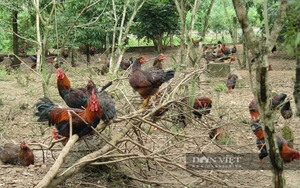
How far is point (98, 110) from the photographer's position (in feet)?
13.8

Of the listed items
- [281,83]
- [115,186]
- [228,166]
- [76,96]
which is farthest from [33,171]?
[281,83]

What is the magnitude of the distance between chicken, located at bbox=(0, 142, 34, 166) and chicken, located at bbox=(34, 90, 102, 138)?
0.52m

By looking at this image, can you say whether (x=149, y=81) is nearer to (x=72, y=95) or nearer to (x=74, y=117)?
(x=72, y=95)

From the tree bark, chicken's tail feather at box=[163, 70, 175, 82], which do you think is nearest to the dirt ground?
chicken's tail feather at box=[163, 70, 175, 82]

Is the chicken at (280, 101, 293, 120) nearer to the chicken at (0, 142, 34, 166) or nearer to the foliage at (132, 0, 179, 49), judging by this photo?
the chicken at (0, 142, 34, 166)

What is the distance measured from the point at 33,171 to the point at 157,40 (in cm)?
1654

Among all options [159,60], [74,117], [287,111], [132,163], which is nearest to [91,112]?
[74,117]

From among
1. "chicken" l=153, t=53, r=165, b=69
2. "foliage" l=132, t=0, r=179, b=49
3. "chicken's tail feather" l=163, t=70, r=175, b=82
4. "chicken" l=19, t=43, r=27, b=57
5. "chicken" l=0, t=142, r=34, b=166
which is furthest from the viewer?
"chicken" l=19, t=43, r=27, b=57

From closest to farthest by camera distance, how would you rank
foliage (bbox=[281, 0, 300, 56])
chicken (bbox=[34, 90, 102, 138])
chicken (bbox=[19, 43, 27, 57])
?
1. foliage (bbox=[281, 0, 300, 56])
2. chicken (bbox=[34, 90, 102, 138])
3. chicken (bbox=[19, 43, 27, 57])

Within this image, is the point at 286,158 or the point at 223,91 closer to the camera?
the point at 286,158

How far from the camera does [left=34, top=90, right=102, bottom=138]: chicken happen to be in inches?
165

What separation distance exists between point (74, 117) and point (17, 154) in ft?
4.92

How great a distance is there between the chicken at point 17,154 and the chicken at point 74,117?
52 centimetres

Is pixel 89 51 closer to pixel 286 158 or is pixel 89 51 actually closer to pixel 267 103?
pixel 286 158
